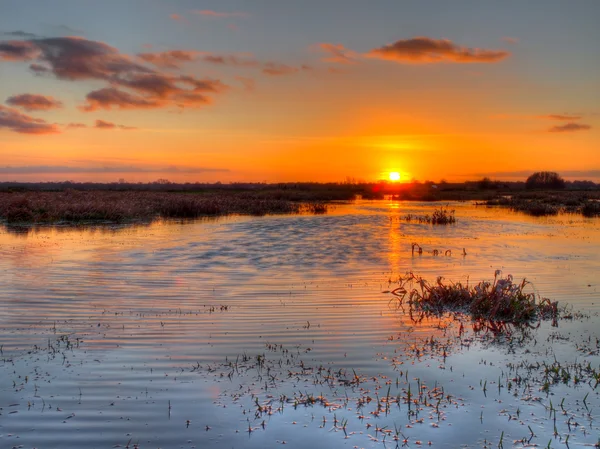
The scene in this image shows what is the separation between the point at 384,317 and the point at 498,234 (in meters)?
23.3

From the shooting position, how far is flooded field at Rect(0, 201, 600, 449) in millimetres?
6137

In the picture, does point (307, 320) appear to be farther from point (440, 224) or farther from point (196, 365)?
point (440, 224)

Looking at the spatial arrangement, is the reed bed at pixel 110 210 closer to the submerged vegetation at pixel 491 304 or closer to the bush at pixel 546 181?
the submerged vegetation at pixel 491 304

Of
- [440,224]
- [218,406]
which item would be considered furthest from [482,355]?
[440,224]

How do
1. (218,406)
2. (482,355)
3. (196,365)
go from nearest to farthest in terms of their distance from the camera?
(218,406) → (196,365) → (482,355)

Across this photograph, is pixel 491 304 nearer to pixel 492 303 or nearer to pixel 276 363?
pixel 492 303

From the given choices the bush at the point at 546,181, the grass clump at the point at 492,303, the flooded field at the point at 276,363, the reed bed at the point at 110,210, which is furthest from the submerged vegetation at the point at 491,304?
the bush at the point at 546,181

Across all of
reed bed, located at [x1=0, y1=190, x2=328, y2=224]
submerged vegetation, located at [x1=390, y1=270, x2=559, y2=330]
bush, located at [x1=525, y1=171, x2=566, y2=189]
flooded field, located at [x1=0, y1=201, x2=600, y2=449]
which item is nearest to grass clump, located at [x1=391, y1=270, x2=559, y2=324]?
submerged vegetation, located at [x1=390, y1=270, x2=559, y2=330]

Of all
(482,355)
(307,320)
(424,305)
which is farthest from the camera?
(424,305)

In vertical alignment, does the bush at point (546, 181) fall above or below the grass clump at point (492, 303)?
above

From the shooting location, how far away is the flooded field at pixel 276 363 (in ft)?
20.1

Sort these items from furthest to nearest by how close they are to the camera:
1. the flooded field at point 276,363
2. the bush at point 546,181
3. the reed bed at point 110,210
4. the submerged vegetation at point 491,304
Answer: the bush at point 546,181
the reed bed at point 110,210
the submerged vegetation at point 491,304
the flooded field at point 276,363

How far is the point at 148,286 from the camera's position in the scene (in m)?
15.6

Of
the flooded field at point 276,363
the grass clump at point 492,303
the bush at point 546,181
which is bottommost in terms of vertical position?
the flooded field at point 276,363
